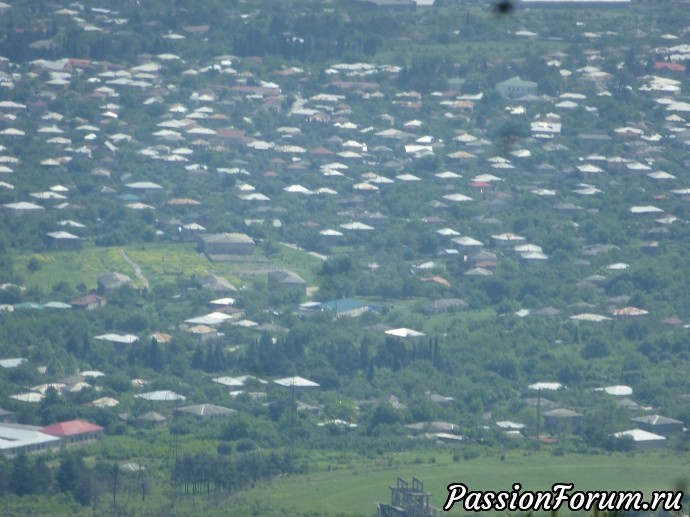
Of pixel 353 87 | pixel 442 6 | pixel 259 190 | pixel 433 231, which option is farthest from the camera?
pixel 442 6

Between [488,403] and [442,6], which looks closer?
[488,403]

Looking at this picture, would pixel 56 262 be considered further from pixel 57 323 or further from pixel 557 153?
pixel 557 153

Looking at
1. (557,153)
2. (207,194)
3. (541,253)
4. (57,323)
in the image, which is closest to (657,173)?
(557,153)

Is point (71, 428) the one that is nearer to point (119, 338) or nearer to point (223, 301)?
point (119, 338)

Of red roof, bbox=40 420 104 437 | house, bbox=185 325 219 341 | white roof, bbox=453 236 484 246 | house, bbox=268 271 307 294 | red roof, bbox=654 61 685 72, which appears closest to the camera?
red roof, bbox=40 420 104 437

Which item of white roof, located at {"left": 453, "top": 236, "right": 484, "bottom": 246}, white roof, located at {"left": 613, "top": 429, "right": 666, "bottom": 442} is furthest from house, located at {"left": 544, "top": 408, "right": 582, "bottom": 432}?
white roof, located at {"left": 453, "top": 236, "right": 484, "bottom": 246}

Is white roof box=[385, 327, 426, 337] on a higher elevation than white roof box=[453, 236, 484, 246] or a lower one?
higher

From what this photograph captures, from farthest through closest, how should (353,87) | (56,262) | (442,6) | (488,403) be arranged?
1. (442,6)
2. (353,87)
3. (56,262)
4. (488,403)

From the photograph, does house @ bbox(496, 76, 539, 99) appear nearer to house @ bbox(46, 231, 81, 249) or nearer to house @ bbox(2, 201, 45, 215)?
house @ bbox(2, 201, 45, 215)
